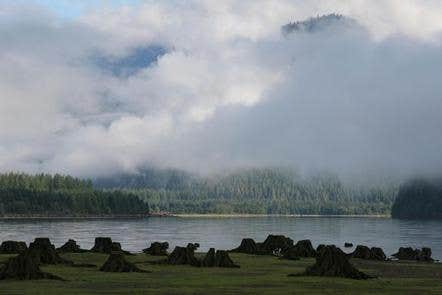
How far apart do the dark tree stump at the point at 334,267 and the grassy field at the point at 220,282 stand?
7.38 feet

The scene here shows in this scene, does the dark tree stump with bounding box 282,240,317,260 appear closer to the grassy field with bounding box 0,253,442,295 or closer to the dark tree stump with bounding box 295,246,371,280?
the grassy field with bounding box 0,253,442,295

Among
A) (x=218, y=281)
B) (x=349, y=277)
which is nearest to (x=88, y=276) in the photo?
(x=218, y=281)

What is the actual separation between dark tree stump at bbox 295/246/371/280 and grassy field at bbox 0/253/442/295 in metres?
2.25

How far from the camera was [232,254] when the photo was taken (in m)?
112

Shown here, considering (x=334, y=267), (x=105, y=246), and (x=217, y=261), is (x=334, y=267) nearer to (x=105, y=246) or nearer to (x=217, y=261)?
(x=217, y=261)

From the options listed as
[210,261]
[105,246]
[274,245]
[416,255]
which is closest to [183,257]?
[210,261]

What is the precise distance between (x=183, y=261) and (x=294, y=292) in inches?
1228

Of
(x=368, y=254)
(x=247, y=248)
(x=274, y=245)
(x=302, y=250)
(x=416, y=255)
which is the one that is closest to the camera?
(x=368, y=254)

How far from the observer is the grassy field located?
57.9 meters

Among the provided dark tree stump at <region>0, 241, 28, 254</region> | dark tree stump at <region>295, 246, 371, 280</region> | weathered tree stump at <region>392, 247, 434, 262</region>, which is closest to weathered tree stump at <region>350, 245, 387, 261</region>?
weathered tree stump at <region>392, 247, 434, 262</region>

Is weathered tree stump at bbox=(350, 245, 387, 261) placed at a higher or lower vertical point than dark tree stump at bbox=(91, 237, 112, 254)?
lower

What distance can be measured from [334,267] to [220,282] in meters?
12.7

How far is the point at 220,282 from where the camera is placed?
65.3 meters

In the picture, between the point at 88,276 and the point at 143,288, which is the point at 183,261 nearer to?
the point at 88,276
